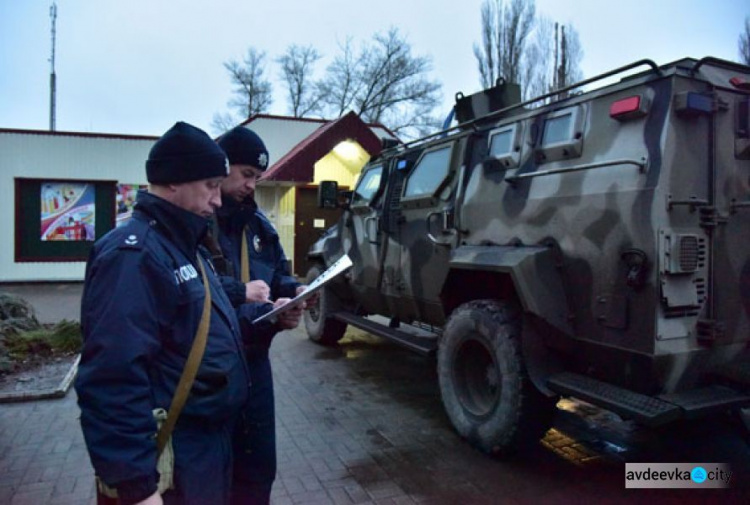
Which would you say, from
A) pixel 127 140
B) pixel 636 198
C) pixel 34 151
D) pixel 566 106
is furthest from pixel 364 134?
pixel 636 198

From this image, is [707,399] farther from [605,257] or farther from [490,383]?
[490,383]

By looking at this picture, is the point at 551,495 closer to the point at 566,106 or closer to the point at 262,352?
the point at 262,352

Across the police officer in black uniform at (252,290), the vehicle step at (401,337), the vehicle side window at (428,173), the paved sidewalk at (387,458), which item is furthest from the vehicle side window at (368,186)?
the police officer in black uniform at (252,290)

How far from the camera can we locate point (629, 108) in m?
3.22

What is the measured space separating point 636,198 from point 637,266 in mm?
378

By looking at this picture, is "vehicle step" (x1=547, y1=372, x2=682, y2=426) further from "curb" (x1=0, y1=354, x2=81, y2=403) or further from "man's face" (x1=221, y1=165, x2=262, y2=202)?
"curb" (x1=0, y1=354, x2=81, y2=403)

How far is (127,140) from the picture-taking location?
1352cm

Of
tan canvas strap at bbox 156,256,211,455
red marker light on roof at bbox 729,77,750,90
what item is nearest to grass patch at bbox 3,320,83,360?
tan canvas strap at bbox 156,256,211,455

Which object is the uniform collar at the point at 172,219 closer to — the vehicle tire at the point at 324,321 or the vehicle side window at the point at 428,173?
the vehicle side window at the point at 428,173

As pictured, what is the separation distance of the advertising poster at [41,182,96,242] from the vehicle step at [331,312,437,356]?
31.6 feet

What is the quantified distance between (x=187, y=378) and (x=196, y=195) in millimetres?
593

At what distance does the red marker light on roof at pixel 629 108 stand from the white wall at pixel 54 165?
12.1 metres

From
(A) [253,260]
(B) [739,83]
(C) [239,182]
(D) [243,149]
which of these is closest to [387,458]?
(A) [253,260]

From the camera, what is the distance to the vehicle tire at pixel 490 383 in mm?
3689
